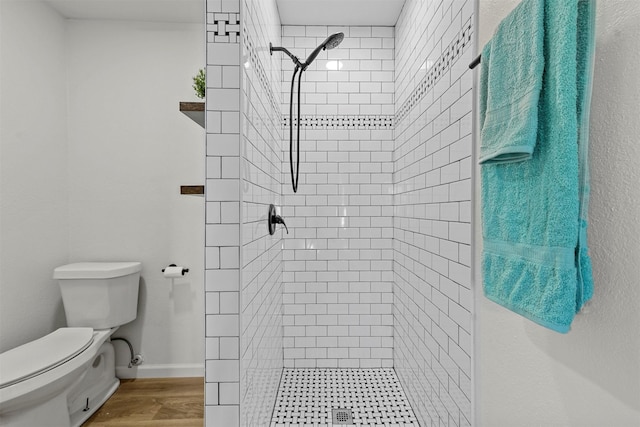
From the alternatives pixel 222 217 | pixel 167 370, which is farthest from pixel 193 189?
pixel 167 370

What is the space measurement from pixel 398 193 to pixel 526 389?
148 cm

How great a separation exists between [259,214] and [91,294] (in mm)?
1383

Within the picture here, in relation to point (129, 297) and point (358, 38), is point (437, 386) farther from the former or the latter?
point (358, 38)

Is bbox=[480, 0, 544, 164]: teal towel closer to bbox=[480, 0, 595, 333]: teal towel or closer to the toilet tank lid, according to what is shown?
bbox=[480, 0, 595, 333]: teal towel

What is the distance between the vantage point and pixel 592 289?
23.8 inches

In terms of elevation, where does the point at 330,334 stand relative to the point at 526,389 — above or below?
below

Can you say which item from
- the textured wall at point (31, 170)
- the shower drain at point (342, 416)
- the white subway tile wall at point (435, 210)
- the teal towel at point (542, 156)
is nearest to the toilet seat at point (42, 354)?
the textured wall at point (31, 170)

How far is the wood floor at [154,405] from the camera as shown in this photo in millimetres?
1947

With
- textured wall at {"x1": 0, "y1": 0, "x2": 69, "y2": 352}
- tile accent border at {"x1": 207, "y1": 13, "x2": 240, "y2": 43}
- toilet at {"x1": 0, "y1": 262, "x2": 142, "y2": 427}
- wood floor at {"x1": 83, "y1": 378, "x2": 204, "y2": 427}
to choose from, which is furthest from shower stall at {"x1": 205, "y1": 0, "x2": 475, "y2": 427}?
textured wall at {"x1": 0, "y1": 0, "x2": 69, "y2": 352}

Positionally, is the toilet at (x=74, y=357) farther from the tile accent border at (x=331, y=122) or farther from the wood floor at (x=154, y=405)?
the tile accent border at (x=331, y=122)

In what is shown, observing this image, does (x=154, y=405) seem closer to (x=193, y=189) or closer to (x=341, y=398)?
(x=341, y=398)

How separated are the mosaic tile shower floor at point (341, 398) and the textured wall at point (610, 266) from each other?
3.88 ft

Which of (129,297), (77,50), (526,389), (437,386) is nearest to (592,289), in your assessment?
(526,389)

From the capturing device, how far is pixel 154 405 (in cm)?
209
